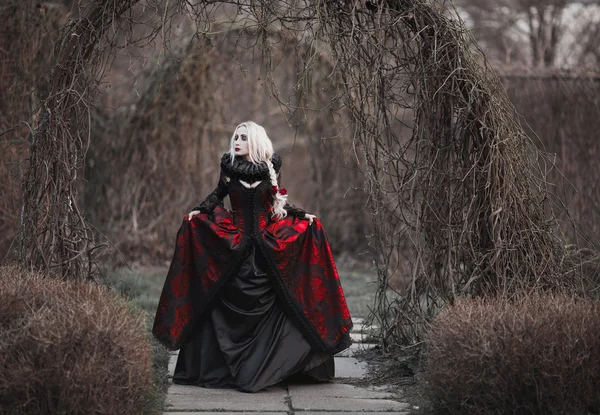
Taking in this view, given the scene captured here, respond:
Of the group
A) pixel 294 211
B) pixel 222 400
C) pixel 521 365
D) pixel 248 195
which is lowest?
pixel 222 400

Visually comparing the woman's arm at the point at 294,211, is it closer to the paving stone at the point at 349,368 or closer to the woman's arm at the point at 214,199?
the woman's arm at the point at 214,199

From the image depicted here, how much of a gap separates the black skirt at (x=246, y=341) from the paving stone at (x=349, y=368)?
31 centimetres

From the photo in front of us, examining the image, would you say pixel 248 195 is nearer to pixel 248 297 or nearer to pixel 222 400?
pixel 248 297

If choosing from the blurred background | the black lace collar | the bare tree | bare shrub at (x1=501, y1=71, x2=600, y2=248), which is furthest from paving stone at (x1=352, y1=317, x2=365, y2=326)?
the bare tree

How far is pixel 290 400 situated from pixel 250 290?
73 cm

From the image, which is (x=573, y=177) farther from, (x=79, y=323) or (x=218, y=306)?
(x=79, y=323)

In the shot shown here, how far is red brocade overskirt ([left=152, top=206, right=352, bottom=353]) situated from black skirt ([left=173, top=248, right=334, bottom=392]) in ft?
0.18

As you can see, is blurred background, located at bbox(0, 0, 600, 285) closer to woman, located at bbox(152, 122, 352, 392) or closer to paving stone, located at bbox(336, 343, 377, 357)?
paving stone, located at bbox(336, 343, 377, 357)

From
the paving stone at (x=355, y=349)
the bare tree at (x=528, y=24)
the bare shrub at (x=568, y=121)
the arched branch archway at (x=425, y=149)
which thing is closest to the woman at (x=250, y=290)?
the arched branch archway at (x=425, y=149)

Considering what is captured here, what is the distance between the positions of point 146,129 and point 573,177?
16.7 ft

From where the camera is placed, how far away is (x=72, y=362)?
3.90m

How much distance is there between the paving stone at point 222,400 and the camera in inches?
192

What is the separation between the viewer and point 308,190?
524 inches

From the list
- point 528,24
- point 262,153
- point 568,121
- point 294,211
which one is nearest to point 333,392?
point 294,211
